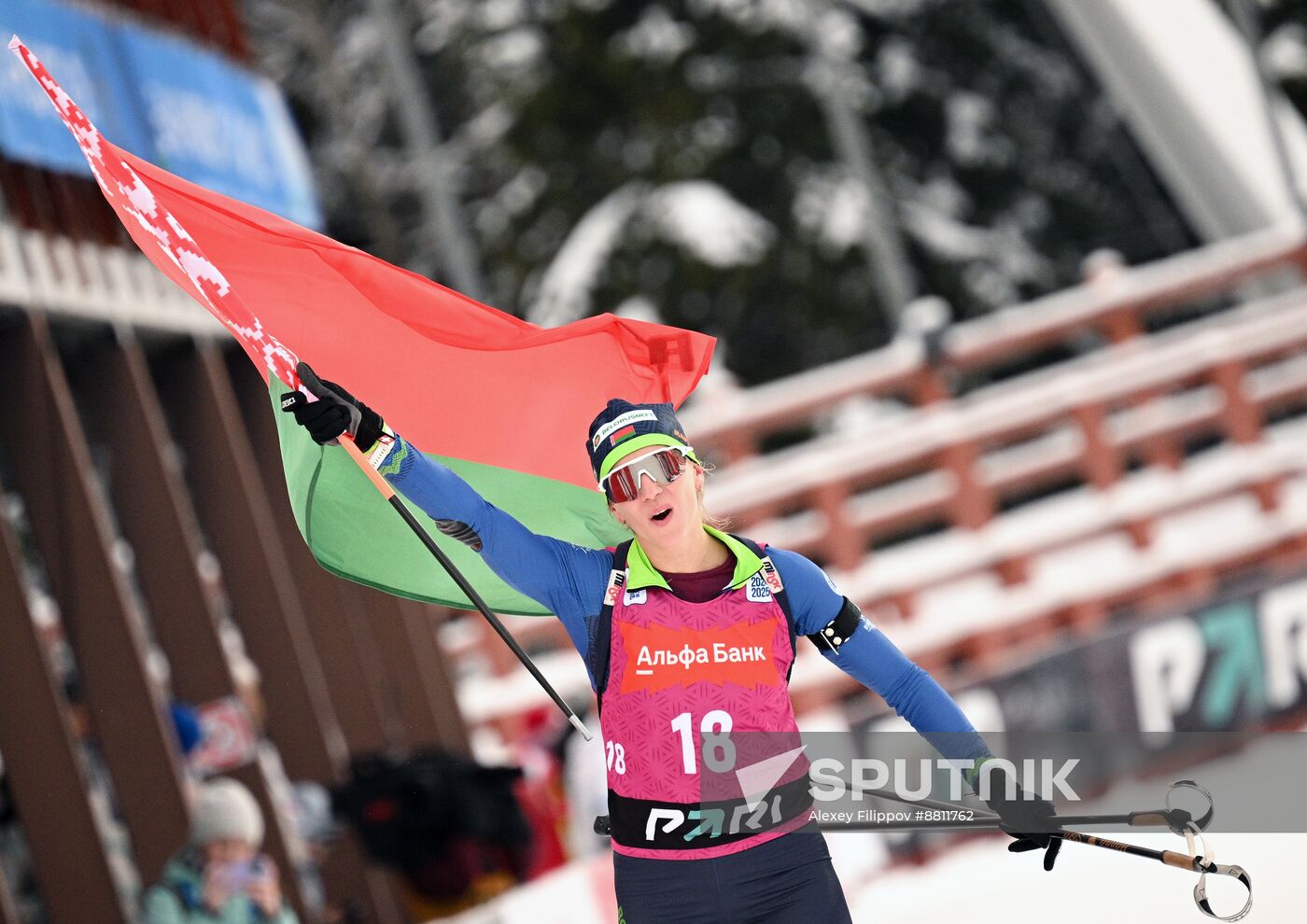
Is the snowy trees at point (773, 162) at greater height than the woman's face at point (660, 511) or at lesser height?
greater

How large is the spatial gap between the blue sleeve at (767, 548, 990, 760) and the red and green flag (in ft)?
2.80

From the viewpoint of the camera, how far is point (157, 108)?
9203 millimetres

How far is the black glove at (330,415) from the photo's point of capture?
4062mm

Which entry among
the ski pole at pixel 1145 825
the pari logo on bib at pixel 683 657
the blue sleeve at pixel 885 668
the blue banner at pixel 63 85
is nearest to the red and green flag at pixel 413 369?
the pari logo on bib at pixel 683 657

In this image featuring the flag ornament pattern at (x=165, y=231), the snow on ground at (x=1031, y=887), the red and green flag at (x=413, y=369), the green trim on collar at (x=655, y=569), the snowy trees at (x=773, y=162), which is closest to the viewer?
the green trim on collar at (x=655, y=569)

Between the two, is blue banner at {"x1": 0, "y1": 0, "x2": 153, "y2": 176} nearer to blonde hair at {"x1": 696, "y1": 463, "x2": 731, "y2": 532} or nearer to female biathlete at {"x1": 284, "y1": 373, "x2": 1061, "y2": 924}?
female biathlete at {"x1": 284, "y1": 373, "x2": 1061, "y2": 924}

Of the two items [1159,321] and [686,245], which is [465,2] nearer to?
[686,245]

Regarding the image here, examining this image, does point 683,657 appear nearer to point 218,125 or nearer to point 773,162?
point 218,125

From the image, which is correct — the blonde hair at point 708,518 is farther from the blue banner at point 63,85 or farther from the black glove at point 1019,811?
the blue banner at point 63,85

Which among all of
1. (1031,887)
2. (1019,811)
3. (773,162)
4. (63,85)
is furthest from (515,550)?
(773,162)

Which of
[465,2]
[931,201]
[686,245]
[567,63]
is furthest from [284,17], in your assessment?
[931,201]

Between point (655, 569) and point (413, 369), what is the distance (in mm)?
1300

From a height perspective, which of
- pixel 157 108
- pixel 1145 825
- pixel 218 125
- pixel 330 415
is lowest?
pixel 1145 825

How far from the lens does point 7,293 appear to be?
7430 mm
